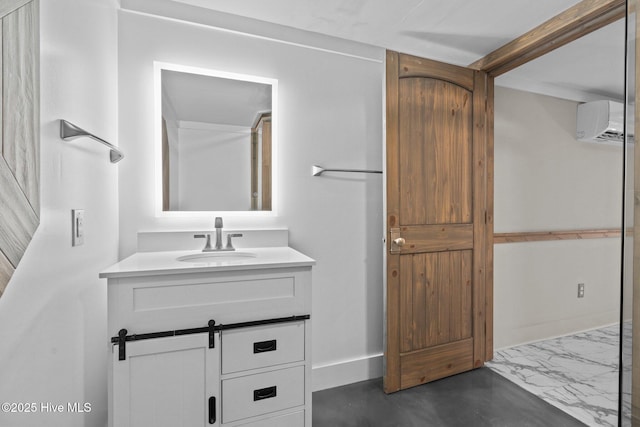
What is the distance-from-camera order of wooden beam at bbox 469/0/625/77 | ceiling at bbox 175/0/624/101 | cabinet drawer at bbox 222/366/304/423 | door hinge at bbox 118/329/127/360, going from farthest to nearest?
1. ceiling at bbox 175/0/624/101
2. wooden beam at bbox 469/0/625/77
3. cabinet drawer at bbox 222/366/304/423
4. door hinge at bbox 118/329/127/360

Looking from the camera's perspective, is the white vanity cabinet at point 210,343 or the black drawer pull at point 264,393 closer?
the white vanity cabinet at point 210,343

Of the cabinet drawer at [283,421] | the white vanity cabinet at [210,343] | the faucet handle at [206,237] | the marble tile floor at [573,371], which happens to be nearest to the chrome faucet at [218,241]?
the faucet handle at [206,237]

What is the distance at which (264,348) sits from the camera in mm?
1254

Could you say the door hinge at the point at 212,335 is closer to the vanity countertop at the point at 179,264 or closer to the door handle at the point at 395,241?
the vanity countertop at the point at 179,264

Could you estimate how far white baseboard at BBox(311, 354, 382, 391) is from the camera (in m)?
1.93

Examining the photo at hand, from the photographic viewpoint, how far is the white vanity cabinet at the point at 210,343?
3.60ft

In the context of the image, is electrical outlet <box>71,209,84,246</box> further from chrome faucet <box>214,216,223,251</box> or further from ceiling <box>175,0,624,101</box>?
ceiling <box>175,0,624,101</box>

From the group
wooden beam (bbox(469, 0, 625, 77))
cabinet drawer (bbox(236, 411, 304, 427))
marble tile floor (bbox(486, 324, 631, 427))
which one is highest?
wooden beam (bbox(469, 0, 625, 77))

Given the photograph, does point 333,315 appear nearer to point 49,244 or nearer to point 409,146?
point 409,146

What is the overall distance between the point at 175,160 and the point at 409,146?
4.43 feet

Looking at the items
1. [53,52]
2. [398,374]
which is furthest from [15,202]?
[398,374]

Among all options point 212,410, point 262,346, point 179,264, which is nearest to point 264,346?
point 262,346

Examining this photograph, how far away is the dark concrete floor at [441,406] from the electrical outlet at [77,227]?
4.58ft

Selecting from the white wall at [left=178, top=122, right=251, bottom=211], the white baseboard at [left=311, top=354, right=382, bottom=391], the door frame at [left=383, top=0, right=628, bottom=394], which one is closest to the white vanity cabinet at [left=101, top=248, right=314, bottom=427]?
the white wall at [left=178, top=122, right=251, bottom=211]
